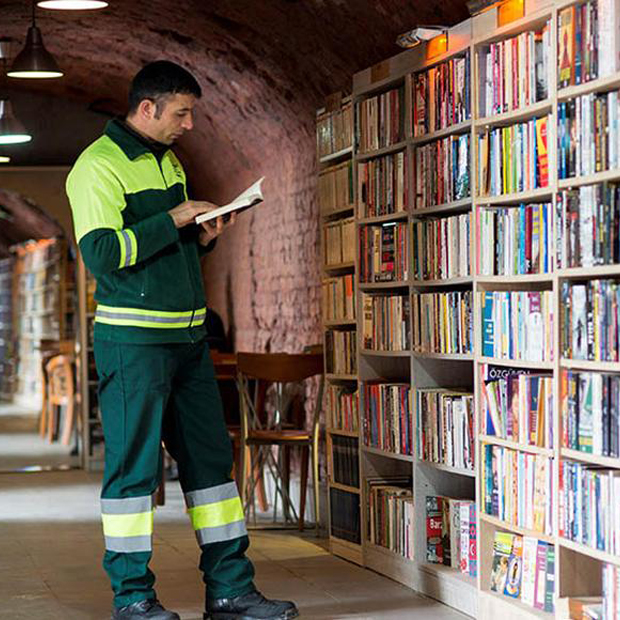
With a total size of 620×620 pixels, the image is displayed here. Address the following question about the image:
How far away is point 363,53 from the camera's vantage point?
7.12 meters

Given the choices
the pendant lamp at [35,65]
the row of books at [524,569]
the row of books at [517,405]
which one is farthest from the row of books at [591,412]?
the pendant lamp at [35,65]

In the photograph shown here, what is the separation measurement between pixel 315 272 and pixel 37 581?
2.86m

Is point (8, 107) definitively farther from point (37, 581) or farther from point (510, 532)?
point (510, 532)

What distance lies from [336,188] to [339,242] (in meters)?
0.26

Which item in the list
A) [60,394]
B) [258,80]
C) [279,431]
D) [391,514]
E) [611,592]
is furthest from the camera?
[60,394]

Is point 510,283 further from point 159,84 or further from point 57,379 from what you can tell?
point 57,379

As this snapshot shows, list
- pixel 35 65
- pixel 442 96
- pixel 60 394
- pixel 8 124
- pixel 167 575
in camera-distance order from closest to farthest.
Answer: pixel 442 96 → pixel 167 575 → pixel 35 65 → pixel 8 124 → pixel 60 394

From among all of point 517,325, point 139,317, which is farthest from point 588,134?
point 139,317

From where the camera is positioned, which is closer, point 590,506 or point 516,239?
point 590,506

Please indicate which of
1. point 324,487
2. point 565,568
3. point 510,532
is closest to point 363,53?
point 324,487

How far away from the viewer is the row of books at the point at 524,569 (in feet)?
15.3

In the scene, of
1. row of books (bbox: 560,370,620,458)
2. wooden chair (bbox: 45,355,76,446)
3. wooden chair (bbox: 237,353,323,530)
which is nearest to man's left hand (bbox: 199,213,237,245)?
row of books (bbox: 560,370,620,458)

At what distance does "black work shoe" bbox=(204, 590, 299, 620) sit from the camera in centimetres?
496

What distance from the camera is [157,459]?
15.9 feet
